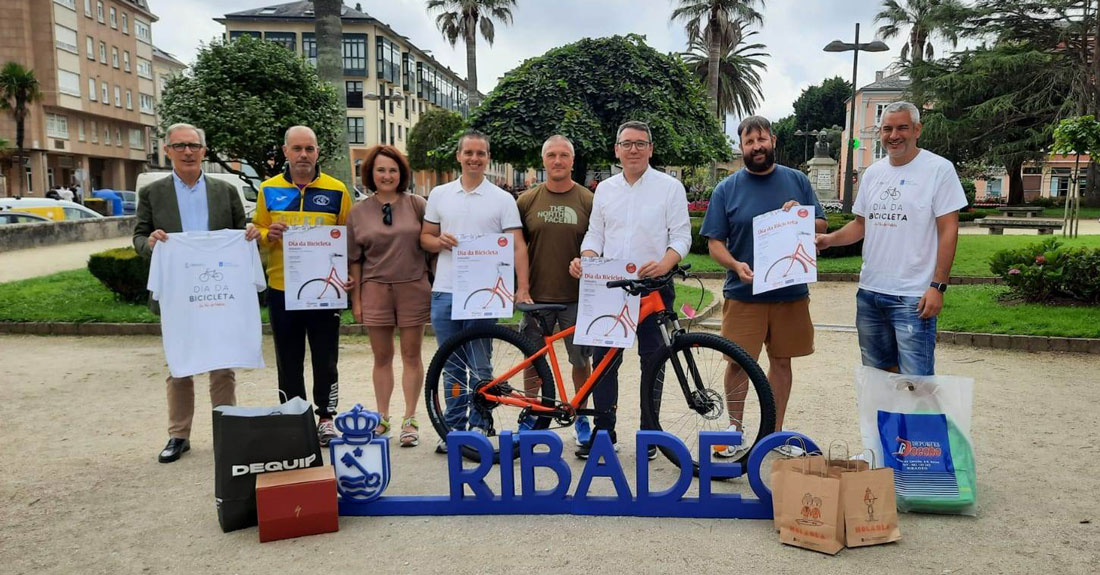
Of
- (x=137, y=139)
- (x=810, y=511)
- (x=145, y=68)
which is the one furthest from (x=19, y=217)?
(x=145, y=68)

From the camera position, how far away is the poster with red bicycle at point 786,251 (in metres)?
4.22

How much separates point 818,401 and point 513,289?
275cm

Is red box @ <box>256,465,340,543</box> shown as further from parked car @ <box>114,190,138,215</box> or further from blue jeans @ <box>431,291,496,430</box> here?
parked car @ <box>114,190,138,215</box>

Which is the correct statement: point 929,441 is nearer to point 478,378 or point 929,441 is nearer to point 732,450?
point 732,450

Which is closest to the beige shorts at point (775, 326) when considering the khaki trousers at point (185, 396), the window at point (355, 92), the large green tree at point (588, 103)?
the khaki trousers at point (185, 396)

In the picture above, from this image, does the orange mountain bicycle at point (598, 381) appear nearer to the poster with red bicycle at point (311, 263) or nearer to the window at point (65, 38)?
the poster with red bicycle at point (311, 263)

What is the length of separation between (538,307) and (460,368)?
65cm

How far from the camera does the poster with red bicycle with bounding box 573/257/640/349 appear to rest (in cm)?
430

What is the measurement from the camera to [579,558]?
3.43 m

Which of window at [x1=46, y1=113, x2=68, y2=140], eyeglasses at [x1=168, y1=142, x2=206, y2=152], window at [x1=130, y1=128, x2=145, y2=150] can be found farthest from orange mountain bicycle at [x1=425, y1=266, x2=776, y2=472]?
window at [x1=130, y1=128, x2=145, y2=150]

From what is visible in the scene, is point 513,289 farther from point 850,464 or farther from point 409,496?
point 850,464

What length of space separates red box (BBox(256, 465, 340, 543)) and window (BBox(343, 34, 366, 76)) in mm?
61177

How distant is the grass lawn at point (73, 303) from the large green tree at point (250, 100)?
2.93m

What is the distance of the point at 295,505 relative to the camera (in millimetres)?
3672
